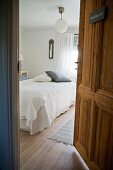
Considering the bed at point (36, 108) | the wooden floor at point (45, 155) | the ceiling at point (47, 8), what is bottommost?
the wooden floor at point (45, 155)

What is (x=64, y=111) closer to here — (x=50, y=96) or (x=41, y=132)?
(x=50, y=96)

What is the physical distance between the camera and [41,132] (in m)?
2.70

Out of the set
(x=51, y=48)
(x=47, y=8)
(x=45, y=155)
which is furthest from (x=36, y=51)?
(x=45, y=155)

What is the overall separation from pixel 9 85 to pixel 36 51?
4.45 meters

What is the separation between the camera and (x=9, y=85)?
54.5 inches

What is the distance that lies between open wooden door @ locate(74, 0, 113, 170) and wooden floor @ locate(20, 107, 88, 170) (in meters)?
0.14

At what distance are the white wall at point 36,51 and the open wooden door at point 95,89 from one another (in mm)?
3558

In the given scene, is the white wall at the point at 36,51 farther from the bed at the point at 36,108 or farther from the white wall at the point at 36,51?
the bed at the point at 36,108

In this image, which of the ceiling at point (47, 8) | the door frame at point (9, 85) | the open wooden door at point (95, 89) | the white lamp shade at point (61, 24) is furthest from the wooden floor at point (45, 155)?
the ceiling at point (47, 8)

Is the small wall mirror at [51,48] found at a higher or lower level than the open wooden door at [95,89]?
higher

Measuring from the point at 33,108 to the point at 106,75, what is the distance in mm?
1431

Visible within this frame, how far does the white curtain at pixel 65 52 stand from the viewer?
5.04m

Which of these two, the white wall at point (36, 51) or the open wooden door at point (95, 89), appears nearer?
the open wooden door at point (95, 89)

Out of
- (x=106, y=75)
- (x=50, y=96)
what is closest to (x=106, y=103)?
(x=106, y=75)
